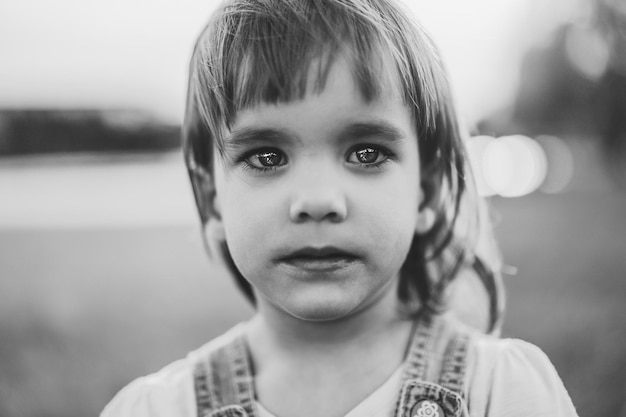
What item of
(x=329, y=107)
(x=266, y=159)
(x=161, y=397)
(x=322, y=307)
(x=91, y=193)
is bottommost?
(x=91, y=193)

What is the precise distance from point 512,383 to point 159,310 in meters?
3.13

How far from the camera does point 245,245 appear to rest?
1.45 metres

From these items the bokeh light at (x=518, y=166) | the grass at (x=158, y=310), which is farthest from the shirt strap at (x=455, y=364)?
the bokeh light at (x=518, y=166)

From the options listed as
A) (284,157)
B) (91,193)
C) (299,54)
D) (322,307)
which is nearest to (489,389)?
(322,307)

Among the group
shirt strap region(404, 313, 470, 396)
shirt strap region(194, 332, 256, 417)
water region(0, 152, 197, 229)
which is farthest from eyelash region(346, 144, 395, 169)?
water region(0, 152, 197, 229)

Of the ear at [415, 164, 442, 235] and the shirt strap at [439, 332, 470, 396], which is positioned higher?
the ear at [415, 164, 442, 235]

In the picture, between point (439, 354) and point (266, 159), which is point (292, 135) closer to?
point (266, 159)

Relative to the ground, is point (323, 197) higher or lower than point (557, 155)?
higher

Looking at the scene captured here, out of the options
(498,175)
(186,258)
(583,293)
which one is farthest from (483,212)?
(498,175)

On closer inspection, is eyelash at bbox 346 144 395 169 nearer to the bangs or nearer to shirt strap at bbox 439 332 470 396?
the bangs

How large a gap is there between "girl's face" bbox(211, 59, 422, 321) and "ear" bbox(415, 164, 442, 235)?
0.20 metres

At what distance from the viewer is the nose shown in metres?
1.35

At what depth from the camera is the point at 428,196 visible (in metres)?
1.71

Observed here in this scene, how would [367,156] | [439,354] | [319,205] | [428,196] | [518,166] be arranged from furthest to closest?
[518,166], [428,196], [439,354], [367,156], [319,205]
